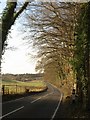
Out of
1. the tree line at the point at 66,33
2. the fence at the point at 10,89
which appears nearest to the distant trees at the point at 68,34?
the tree line at the point at 66,33

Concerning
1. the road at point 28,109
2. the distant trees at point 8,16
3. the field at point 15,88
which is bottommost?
the road at point 28,109

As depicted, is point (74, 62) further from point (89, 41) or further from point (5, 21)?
point (5, 21)

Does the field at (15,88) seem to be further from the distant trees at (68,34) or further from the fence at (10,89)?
the distant trees at (68,34)

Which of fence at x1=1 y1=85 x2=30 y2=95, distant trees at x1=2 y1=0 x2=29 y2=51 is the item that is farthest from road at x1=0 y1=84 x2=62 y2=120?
fence at x1=1 y1=85 x2=30 y2=95

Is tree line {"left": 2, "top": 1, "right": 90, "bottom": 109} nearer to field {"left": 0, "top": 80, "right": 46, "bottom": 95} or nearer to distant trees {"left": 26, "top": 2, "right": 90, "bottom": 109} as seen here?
distant trees {"left": 26, "top": 2, "right": 90, "bottom": 109}

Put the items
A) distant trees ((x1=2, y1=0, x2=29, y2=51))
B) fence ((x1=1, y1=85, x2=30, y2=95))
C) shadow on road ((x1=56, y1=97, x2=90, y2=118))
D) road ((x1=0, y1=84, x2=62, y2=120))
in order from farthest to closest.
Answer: fence ((x1=1, y1=85, x2=30, y2=95))
road ((x1=0, y1=84, x2=62, y2=120))
distant trees ((x1=2, y1=0, x2=29, y2=51))
shadow on road ((x1=56, y1=97, x2=90, y2=118))

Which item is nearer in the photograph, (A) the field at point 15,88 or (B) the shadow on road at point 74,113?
(B) the shadow on road at point 74,113

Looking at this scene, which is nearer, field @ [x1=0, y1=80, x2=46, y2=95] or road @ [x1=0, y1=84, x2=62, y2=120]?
road @ [x1=0, y1=84, x2=62, y2=120]

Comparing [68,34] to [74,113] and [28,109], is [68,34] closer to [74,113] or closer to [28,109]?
[28,109]

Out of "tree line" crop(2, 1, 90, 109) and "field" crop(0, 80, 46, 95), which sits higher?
"tree line" crop(2, 1, 90, 109)

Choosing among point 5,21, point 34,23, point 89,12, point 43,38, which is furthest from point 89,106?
point 43,38

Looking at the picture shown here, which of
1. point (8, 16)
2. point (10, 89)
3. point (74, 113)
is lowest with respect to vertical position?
point (74, 113)

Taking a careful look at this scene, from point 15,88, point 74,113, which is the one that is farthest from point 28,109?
point 15,88

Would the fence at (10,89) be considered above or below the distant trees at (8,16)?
below
